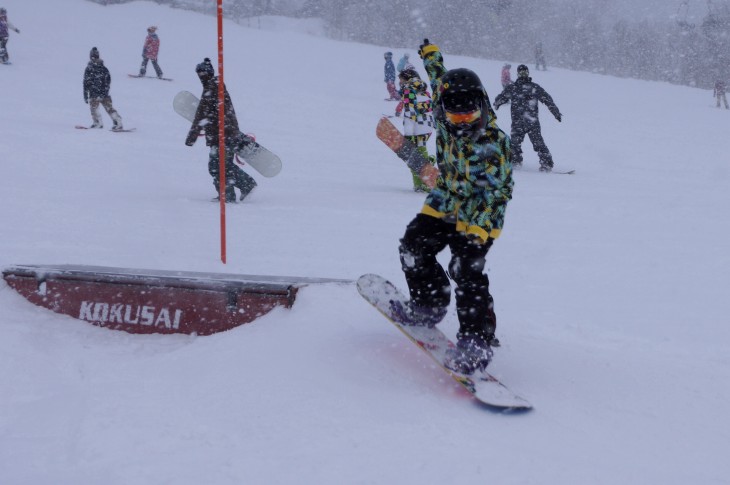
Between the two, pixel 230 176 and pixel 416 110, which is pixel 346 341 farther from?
pixel 416 110

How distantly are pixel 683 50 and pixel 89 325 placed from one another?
3152 inches

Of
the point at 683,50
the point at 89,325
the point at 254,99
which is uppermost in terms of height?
the point at 683,50

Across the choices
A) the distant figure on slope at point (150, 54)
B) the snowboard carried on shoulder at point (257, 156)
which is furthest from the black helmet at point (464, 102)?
the distant figure on slope at point (150, 54)

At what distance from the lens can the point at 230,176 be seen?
328 inches

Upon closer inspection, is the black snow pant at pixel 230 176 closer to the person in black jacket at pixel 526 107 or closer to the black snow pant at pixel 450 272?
the black snow pant at pixel 450 272

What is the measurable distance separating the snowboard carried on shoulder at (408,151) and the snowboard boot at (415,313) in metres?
5.54

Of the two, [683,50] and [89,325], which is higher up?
[683,50]

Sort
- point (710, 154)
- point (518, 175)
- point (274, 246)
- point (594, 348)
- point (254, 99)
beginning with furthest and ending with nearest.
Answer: point (254, 99), point (710, 154), point (518, 175), point (274, 246), point (594, 348)

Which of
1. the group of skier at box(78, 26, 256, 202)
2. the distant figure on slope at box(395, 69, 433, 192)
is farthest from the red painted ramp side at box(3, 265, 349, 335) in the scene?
the distant figure on slope at box(395, 69, 433, 192)

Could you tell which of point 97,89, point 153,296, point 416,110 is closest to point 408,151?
point 416,110

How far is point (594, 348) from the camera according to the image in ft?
13.5

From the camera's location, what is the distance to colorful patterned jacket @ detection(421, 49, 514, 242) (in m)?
→ 3.29

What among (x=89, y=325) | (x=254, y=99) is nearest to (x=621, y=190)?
(x=89, y=325)

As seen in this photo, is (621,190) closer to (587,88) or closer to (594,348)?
(594,348)
